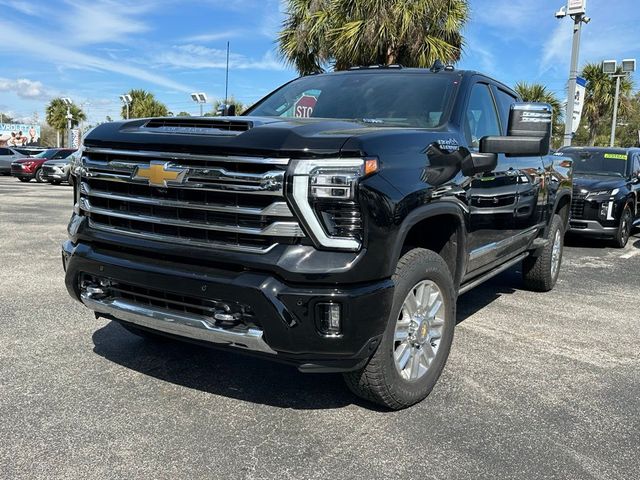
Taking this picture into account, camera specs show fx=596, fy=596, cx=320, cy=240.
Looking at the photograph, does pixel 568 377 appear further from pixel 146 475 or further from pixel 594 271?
pixel 594 271

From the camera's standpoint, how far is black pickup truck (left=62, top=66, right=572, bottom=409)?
268cm

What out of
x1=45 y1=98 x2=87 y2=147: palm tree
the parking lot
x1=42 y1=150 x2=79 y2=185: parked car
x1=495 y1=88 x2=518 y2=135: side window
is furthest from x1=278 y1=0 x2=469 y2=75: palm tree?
x1=45 y1=98 x2=87 y2=147: palm tree

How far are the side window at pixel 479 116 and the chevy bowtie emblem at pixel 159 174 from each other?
78.0 inches

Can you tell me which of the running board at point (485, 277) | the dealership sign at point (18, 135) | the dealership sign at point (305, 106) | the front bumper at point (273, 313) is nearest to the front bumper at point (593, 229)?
the running board at point (485, 277)

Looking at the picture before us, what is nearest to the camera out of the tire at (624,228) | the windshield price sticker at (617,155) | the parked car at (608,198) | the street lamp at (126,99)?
the parked car at (608,198)

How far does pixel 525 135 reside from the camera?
3758 mm

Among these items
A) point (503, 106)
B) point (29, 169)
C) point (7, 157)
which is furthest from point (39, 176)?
point (503, 106)

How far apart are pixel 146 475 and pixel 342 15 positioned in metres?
14.6

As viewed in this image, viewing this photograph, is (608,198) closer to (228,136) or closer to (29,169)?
(228,136)

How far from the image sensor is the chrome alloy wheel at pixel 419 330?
10.4 ft

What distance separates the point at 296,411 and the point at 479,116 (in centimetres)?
251

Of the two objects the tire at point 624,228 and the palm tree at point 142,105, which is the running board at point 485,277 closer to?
the tire at point 624,228

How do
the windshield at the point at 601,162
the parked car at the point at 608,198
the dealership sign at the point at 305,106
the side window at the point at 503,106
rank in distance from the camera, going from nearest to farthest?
the dealership sign at the point at 305,106 < the side window at the point at 503,106 < the parked car at the point at 608,198 < the windshield at the point at 601,162

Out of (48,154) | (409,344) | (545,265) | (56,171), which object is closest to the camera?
(409,344)
